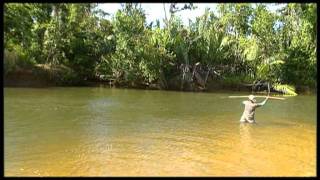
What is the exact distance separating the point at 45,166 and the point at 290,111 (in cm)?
1333

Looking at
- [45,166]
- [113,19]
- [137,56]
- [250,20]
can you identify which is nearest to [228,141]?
[45,166]

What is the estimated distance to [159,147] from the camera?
1100 cm

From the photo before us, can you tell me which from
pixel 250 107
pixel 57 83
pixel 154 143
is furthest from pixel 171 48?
pixel 154 143

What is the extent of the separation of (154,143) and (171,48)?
23257mm

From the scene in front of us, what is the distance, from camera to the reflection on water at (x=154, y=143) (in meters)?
8.84

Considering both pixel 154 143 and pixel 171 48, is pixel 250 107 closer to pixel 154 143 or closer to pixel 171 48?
pixel 154 143

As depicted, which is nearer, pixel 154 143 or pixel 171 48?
pixel 154 143

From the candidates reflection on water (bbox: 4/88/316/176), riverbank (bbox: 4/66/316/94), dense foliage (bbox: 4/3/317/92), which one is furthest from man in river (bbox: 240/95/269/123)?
dense foliage (bbox: 4/3/317/92)

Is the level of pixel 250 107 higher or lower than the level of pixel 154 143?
higher

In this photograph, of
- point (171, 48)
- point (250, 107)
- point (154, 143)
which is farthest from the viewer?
point (171, 48)

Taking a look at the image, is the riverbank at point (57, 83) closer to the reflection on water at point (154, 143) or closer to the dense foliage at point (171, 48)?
the dense foliage at point (171, 48)

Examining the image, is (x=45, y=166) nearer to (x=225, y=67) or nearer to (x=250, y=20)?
(x=225, y=67)

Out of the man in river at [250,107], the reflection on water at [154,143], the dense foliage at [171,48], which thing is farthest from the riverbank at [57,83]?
the man in river at [250,107]

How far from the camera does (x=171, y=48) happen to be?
113 feet
